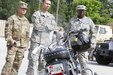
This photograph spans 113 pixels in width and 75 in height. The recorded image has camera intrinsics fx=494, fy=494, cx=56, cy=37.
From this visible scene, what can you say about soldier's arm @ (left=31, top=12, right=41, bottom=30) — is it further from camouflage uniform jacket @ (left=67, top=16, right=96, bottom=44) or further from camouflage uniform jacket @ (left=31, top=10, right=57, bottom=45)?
camouflage uniform jacket @ (left=67, top=16, right=96, bottom=44)

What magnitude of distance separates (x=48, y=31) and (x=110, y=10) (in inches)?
3292

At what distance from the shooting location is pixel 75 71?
22.9 feet

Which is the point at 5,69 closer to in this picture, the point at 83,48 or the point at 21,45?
the point at 21,45

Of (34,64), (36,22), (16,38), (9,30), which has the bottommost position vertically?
(34,64)

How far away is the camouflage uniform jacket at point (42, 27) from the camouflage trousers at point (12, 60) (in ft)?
1.31

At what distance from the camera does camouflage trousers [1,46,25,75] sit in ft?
32.8

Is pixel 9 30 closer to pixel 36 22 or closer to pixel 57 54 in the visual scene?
pixel 36 22

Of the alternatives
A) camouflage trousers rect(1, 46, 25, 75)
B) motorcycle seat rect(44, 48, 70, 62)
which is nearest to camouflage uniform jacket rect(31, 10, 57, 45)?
camouflage trousers rect(1, 46, 25, 75)

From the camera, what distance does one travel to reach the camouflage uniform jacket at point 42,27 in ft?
32.6

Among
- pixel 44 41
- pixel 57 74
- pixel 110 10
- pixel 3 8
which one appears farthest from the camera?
pixel 110 10

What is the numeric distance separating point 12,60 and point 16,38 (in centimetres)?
46

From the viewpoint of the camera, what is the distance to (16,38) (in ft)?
33.2

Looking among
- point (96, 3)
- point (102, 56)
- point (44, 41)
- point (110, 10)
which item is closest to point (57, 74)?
point (44, 41)

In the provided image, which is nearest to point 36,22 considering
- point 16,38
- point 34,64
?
point 16,38
